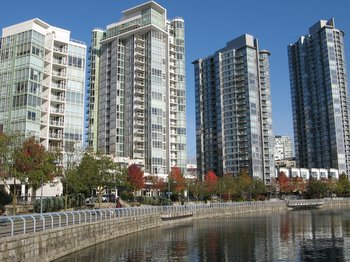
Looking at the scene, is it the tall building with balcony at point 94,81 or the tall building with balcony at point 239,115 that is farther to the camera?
the tall building with balcony at point 239,115

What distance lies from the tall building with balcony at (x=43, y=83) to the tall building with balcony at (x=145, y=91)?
33832 millimetres

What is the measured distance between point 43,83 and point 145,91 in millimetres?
45014

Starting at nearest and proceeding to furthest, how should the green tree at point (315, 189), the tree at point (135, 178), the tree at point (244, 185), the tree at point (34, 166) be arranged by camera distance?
1. the tree at point (34, 166)
2. the tree at point (135, 178)
3. the tree at point (244, 185)
4. the green tree at point (315, 189)

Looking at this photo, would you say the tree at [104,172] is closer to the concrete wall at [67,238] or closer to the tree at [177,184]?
the concrete wall at [67,238]

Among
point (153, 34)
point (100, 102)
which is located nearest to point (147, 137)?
point (100, 102)

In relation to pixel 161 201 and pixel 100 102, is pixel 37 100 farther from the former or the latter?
pixel 100 102

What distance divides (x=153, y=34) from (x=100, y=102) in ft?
97.7

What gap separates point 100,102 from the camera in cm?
14775

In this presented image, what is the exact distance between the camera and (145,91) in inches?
5487

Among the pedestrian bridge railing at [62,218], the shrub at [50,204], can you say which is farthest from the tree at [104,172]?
the pedestrian bridge railing at [62,218]

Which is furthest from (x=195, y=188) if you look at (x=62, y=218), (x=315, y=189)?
(x=62, y=218)

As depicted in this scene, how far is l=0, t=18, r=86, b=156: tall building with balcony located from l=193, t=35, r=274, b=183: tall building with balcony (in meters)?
88.0

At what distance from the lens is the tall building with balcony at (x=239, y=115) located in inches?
6905

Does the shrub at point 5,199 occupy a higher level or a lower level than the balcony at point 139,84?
lower
